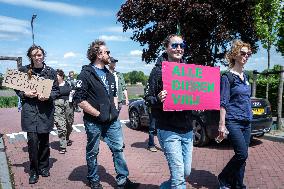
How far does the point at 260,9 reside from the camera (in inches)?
538

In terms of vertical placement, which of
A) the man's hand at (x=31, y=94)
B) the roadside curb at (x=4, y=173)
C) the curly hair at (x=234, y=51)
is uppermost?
the curly hair at (x=234, y=51)

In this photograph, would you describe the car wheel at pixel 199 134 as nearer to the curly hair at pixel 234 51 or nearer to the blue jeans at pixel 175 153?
the curly hair at pixel 234 51

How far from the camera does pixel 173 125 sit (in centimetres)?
384

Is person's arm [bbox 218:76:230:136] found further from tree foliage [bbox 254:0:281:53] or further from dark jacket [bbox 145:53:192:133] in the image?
tree foliage [bbox 254:0:281:53]

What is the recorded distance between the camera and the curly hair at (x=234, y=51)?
14.9 feet

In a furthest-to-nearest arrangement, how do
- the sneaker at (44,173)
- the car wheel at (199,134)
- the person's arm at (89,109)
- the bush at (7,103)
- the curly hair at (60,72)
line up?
the bush at (7,103) → the curly hair at (60,72) → the car wheel at (199,134) → the sneaker at (44,173) → the person's arm at (89,109)

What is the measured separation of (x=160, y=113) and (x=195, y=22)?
14.8 m

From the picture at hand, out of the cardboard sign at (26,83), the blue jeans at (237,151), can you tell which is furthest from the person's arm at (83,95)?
the blue jeans at (237,151)

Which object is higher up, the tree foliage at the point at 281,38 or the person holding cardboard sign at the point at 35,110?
the tree foliage at the point at 281,38

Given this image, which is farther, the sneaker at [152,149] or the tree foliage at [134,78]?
the tree foliage at [134,78]

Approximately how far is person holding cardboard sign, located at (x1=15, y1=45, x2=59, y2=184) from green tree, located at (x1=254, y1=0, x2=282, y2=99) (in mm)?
9728

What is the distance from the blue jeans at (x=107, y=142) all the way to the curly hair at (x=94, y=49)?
2.98 ft

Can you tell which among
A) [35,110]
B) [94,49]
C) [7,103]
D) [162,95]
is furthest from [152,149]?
[7,103]

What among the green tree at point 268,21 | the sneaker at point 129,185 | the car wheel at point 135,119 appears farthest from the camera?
the green tree at point 268,21
